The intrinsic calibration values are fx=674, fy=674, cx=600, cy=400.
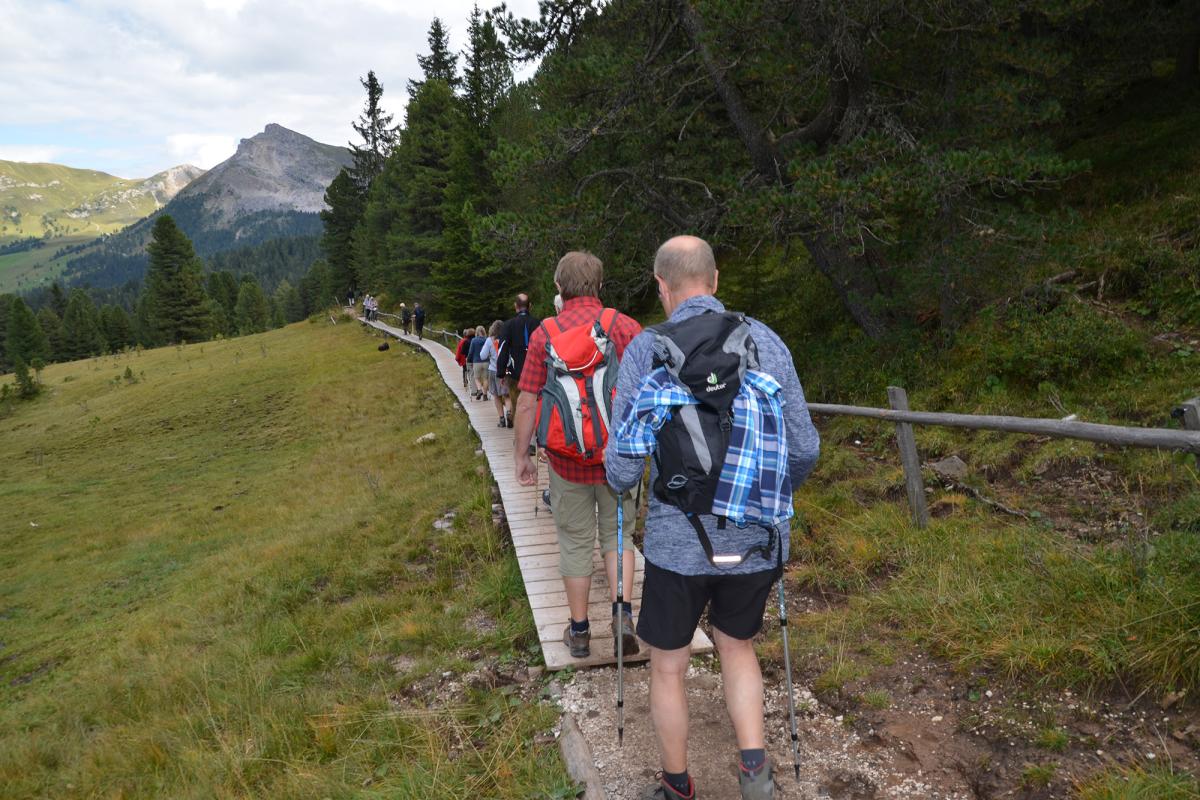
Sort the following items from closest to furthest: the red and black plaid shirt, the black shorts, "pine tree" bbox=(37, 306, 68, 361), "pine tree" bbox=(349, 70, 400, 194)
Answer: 1. the black shorts
2. the red and black plaid shirt
3. "pine tree" bbox=(349, 70, 400, 194)
4. "pine tree" bbox=(37, 306, 68, 361)

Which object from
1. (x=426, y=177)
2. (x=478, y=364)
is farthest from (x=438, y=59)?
(x=478, y=364)

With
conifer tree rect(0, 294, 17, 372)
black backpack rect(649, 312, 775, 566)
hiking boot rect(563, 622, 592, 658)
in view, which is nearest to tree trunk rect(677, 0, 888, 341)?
hiking boot rect(563, 622, 592, 658)

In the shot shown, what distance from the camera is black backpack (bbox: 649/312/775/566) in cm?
242

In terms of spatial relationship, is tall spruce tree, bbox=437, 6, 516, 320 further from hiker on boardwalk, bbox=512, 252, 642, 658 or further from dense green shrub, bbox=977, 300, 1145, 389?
hiker on boardwalk, bbox=512, 252, 642, 658

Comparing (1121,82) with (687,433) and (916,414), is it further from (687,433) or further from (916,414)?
(687,433)

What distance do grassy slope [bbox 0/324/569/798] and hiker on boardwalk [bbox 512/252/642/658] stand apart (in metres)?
0.79

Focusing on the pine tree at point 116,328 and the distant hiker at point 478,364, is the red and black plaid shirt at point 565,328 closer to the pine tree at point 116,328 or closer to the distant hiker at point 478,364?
the distant hiker at point 478,364

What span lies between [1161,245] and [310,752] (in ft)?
35.4

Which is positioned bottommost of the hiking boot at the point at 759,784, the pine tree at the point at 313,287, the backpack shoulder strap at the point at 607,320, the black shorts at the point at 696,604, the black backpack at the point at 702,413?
the hiking boot at the point at 759,784

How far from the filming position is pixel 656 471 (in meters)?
2.61

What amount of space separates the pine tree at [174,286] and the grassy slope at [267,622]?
158ft

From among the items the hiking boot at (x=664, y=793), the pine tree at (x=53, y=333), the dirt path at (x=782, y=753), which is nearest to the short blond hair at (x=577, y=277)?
the dirt path at (x=782, y=753)

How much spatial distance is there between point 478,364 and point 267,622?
986 cm

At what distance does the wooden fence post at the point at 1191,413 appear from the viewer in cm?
311
